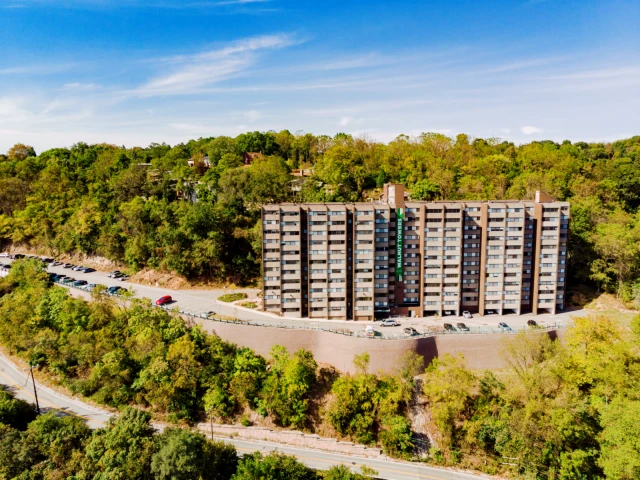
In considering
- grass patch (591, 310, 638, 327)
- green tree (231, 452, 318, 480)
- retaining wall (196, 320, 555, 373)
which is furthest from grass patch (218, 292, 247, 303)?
grass patch (591, 310, 638, 327)

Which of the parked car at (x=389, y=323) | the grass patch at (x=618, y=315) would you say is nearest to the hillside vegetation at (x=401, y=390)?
the grass patch at (x=618, y=315)

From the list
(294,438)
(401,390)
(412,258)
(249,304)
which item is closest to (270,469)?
(294,438)

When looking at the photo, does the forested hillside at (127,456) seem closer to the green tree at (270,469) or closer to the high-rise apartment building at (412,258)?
the green tree at (270,469)

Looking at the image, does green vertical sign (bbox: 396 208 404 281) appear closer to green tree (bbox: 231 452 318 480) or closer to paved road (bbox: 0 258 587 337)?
paved road (bbox: 0 258 587 337)

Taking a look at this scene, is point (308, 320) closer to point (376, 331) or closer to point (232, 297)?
point (376, 331)

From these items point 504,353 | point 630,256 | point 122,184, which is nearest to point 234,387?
point 504,353

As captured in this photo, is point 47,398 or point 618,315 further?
point 618,315

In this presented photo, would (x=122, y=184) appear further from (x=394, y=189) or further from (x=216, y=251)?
(x=394, y=189)
